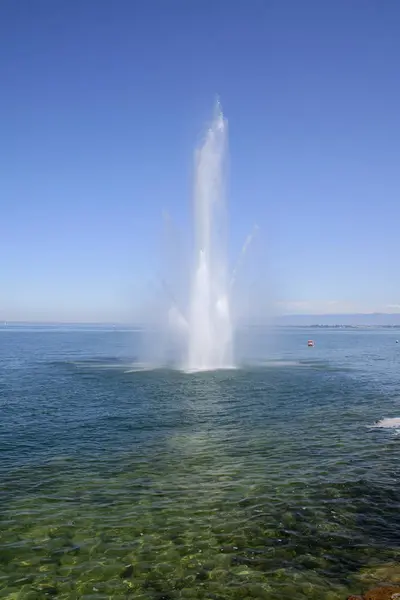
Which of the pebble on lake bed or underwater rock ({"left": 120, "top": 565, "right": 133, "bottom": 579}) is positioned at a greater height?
the pebble on lake bed

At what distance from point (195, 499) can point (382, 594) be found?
8.25 m

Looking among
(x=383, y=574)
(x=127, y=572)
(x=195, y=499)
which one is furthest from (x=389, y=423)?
(x=127, y=572)

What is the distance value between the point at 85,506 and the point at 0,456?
27.6ft

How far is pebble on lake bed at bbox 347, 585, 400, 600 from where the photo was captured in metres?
11.6

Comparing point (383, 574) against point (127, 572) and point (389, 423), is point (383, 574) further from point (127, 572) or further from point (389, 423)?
point (389, 423)

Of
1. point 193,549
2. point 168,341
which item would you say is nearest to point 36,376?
point 168,341

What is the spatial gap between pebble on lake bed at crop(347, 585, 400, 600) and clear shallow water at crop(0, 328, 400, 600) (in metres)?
0.54

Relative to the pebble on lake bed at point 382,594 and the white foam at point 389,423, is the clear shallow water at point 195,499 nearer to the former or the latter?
the pebble on lake bed at point 382,594

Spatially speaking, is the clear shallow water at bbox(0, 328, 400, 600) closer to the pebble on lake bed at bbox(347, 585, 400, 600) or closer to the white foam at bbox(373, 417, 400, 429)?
the pebble on lake bed at bbox(347, 585, 400, 600)

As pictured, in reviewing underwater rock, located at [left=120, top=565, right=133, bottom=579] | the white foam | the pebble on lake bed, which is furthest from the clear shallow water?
the white foam

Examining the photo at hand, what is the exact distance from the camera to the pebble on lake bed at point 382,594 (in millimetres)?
11625

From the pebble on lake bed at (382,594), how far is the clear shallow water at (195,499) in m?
0.54

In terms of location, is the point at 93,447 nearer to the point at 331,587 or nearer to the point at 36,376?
the point at 331,587

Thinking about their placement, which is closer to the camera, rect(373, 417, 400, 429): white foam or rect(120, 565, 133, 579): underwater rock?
rect(120, 565, 133, 579): underwater rock
